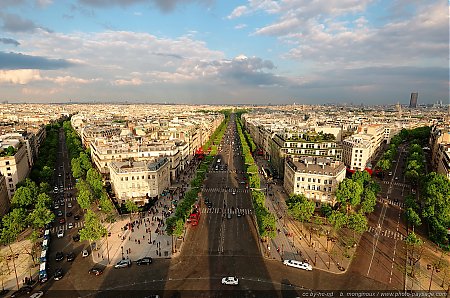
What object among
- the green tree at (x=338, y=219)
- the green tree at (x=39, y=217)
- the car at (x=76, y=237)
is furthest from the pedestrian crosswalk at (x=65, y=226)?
the green tree at (x=338, y=219)

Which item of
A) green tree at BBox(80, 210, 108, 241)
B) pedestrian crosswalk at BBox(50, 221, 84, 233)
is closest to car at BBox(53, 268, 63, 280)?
green tree at BBox(80, 210, 108, 241)

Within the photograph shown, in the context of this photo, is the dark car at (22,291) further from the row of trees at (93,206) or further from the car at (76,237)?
the car at (76,237)

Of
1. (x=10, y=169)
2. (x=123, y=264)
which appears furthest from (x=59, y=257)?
(x=10, y=169)

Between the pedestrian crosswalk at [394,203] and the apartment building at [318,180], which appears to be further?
the pedestrian crosswalk at [394,203]

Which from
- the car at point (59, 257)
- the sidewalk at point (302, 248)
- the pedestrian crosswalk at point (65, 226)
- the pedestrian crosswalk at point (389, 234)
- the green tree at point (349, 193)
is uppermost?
the green tree at point (349, 193)

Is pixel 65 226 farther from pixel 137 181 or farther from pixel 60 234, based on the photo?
pixel 137 181

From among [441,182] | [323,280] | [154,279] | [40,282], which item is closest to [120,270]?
[154,279]

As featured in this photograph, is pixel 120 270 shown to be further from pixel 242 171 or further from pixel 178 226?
pixel 242 171
